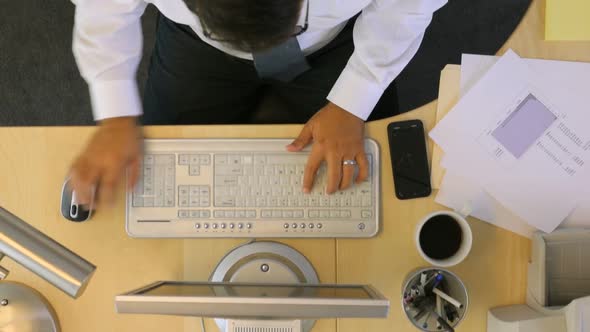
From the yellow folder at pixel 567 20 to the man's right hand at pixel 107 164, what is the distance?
2.16 feet

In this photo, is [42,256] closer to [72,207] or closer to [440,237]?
[72,207]

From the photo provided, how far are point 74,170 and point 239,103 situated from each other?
0.34 meters

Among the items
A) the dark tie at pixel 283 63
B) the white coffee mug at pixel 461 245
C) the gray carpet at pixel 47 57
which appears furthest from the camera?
the gray carpet at pixel 47 57

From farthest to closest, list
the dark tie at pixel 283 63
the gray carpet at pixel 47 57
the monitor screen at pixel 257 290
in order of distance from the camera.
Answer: the gray carpet at pixel 47 57 < the dark tie at pixel 283 63 < the monitor screen at pixel 257 290

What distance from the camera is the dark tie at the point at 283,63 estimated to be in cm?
84

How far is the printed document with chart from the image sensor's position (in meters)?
0.78

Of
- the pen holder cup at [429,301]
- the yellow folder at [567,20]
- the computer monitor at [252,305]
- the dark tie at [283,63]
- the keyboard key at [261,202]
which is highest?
the yellow folder at [567,20]

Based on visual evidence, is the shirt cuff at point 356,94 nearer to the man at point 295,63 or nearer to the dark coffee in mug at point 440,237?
the man at point 295,63

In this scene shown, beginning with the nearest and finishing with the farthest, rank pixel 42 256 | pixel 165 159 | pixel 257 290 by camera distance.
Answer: pixel 42 256
pixel 257 290
pixel 165 159

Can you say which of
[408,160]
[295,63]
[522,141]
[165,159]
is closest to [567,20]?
[522,141]

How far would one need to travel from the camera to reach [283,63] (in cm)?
89

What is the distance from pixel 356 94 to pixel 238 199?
25cm

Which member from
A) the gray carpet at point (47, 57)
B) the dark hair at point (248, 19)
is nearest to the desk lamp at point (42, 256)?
the dark hair at point (248, 19)

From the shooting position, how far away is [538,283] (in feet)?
2.40
